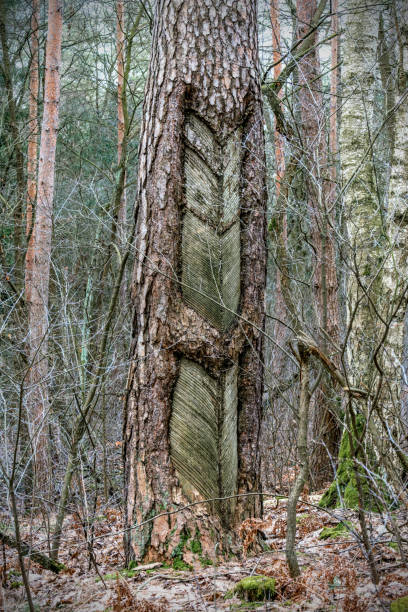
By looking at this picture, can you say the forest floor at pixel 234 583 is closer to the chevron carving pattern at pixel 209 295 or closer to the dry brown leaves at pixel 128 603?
the dry brown leaves at pixel 128 603

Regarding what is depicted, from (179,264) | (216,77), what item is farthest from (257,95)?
(179,264)

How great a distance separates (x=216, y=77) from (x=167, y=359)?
178 cm

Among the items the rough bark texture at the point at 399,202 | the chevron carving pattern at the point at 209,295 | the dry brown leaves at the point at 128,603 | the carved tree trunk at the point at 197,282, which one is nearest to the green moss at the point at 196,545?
the carved tree trunk at the point at 197,282

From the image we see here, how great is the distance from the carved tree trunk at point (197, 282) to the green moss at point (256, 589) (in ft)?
1.78

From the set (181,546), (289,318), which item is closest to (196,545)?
(181,546)

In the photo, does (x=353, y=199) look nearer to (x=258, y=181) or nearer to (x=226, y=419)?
(x=258, y=181)

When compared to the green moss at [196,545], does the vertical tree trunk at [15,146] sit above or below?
above

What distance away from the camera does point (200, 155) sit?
3.17 meters

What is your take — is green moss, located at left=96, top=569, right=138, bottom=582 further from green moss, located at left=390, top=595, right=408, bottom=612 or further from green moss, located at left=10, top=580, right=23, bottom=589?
green moss, located at left=390, top=595, right=408, bottom=612

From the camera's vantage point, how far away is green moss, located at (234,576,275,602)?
7.20 feet

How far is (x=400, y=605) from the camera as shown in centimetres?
185

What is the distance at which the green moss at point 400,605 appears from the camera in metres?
1.84

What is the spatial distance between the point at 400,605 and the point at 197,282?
6.21ft

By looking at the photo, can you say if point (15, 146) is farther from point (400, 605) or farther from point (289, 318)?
point (400, 605)
